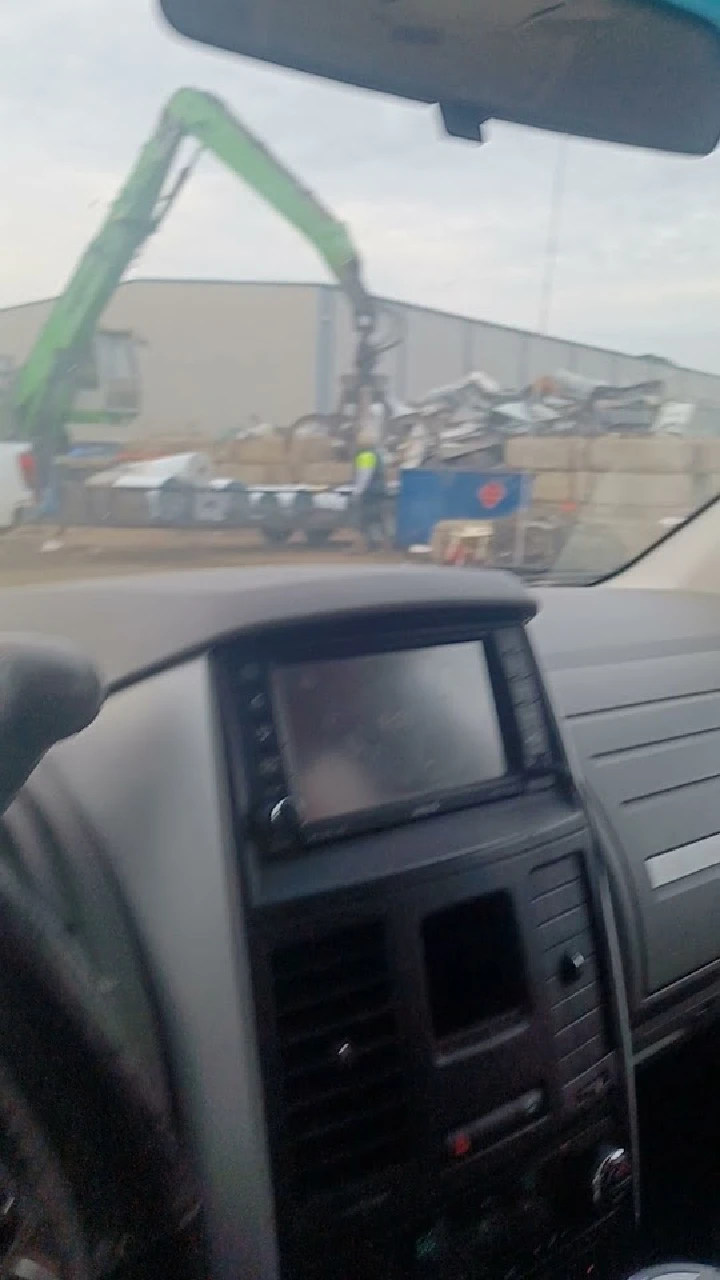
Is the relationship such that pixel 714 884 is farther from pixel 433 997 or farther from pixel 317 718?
pixel 317 718

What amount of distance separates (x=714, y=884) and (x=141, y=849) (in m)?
1.88

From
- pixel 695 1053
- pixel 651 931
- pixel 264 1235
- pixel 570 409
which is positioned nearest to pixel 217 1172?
pixel 264 1235

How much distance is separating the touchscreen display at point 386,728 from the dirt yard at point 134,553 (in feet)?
1.59

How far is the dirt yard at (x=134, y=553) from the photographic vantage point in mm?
2736

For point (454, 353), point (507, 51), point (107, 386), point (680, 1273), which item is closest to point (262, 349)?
point (107, 386)

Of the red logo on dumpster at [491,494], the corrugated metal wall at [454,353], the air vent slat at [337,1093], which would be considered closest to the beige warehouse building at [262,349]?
the corrugated metal wall at [454,353]

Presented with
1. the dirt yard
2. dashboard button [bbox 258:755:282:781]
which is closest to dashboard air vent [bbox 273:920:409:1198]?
dashboard button [bbox 258:755:282:781]

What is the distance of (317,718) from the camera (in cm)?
217

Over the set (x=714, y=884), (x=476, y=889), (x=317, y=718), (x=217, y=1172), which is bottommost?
(x=714, y=884)

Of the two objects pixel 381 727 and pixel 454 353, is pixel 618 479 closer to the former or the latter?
pixel 454 353

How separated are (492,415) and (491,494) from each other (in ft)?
0.70

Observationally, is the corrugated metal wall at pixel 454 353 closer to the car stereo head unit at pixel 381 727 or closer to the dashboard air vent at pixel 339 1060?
the car stereo head unit at pixel 381 727

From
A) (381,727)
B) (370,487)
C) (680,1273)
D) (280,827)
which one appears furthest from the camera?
(370,487)

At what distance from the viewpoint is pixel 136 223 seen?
2.98 meters
